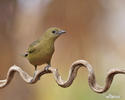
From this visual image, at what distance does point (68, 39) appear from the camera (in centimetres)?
126

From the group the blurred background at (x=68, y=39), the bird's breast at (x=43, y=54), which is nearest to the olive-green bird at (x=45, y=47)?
the bird's breast at (x=43, y=54)

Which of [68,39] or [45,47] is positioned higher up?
[68,39]

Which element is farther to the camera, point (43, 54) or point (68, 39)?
point (68, 39)

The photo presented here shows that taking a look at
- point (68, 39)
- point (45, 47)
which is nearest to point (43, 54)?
point (45, 47)

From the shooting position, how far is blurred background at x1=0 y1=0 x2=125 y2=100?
1.15 m

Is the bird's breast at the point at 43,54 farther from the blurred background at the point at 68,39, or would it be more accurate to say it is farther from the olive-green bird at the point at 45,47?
the blurred background at the point at 68,39

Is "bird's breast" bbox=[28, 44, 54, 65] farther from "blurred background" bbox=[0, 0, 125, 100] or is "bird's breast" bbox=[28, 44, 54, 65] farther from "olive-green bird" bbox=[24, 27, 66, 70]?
"blurred background" bbox=[0, 0, 125, 100]

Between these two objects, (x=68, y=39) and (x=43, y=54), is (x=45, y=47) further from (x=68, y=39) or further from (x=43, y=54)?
(x=68, y=39)

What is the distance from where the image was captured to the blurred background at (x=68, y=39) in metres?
1.15

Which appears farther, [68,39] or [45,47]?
[68,39]

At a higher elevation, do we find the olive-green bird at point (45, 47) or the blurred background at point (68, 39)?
the blurred background at point (68, 39)

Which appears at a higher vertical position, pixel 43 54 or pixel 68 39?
pixel 68 39

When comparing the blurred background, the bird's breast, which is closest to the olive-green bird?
the bird's breast

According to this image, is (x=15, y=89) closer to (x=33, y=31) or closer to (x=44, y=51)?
(x=33, y=31)
